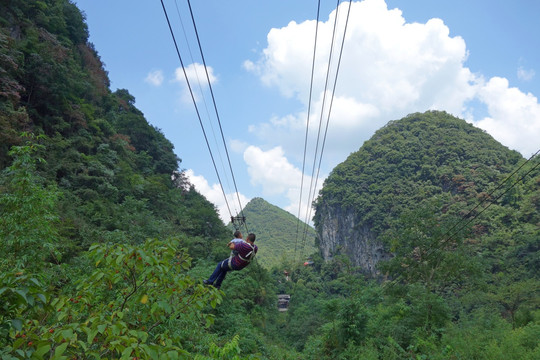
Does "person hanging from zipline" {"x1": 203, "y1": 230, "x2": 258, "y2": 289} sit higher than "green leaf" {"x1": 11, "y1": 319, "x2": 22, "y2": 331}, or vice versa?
"person hanging from zipline" {"x1": 203, "y1": 230, "x2": 258, "y2": 289}

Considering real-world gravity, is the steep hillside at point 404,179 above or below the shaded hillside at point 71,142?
above

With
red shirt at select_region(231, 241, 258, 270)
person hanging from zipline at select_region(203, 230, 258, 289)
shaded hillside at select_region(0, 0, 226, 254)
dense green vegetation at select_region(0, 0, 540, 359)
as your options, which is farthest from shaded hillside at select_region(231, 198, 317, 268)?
red shirt at select_region(231, 241, 258, 270)

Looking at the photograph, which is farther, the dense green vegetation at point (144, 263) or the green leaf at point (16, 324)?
the dense green vegetation at point (144, 263)

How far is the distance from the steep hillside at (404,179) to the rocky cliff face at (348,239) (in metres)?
0.18

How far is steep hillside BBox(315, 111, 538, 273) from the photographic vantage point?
2089 inches

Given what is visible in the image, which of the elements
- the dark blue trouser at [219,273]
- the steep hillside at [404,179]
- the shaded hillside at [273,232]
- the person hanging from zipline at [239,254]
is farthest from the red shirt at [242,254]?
the shaded hillside at [273,232]

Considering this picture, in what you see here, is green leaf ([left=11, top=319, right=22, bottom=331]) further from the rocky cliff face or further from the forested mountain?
the rocky cliff face

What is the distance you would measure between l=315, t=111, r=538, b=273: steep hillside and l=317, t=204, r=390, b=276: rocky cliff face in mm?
184

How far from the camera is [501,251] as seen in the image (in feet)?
112

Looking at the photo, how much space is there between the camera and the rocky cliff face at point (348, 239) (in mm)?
Answer: 57531

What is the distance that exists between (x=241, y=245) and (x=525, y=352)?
8.50 meters

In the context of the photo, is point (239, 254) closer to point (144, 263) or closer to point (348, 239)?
point (144, 263)

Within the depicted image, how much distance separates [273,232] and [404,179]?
199 feet

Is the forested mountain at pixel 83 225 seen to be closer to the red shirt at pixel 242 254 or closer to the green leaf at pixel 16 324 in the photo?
the green leaf at pixel 16 324
